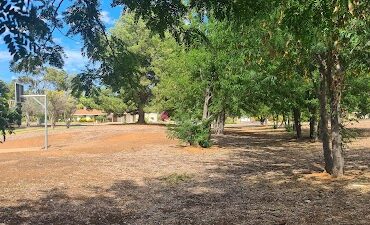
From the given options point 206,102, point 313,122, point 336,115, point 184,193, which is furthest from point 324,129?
point 313,122

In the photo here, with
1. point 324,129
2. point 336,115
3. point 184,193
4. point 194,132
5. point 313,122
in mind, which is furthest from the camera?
point 313,122

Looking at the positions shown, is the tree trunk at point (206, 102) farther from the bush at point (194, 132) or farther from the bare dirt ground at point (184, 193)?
the bare dirt ground at point (184, 193)

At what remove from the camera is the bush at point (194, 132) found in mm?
23562

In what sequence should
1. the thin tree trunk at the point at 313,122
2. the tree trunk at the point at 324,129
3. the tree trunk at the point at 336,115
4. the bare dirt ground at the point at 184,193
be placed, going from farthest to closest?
1. the thin tree trunk at the point at 313,122
2. the tree trunk at the point at 324,129
3. the tree trunk at the point at 336,115
4. the bare dirt ground at the point at 184,193

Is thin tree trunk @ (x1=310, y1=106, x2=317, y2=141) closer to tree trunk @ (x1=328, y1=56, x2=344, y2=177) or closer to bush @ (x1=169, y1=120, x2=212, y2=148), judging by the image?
bush @ (x1=169, y1=120, x2=212, y2=148)

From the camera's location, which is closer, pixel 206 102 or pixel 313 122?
pixel 206 102

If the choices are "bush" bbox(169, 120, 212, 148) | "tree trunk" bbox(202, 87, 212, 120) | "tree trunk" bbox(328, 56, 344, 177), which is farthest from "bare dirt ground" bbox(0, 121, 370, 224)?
"tree trunk" bbox(202, 87, 212, 120)

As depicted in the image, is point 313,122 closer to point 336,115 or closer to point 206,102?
point 206,102

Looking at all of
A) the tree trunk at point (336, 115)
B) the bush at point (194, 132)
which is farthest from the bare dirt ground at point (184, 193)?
the bush at point (194, 132)

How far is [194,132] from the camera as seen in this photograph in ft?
78.6

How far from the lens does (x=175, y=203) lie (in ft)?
30.6

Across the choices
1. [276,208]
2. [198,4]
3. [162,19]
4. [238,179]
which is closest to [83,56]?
[162,19]

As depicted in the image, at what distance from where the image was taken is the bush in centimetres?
2356

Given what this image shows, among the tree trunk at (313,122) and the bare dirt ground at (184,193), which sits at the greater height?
the tree trunk at (313,122)
